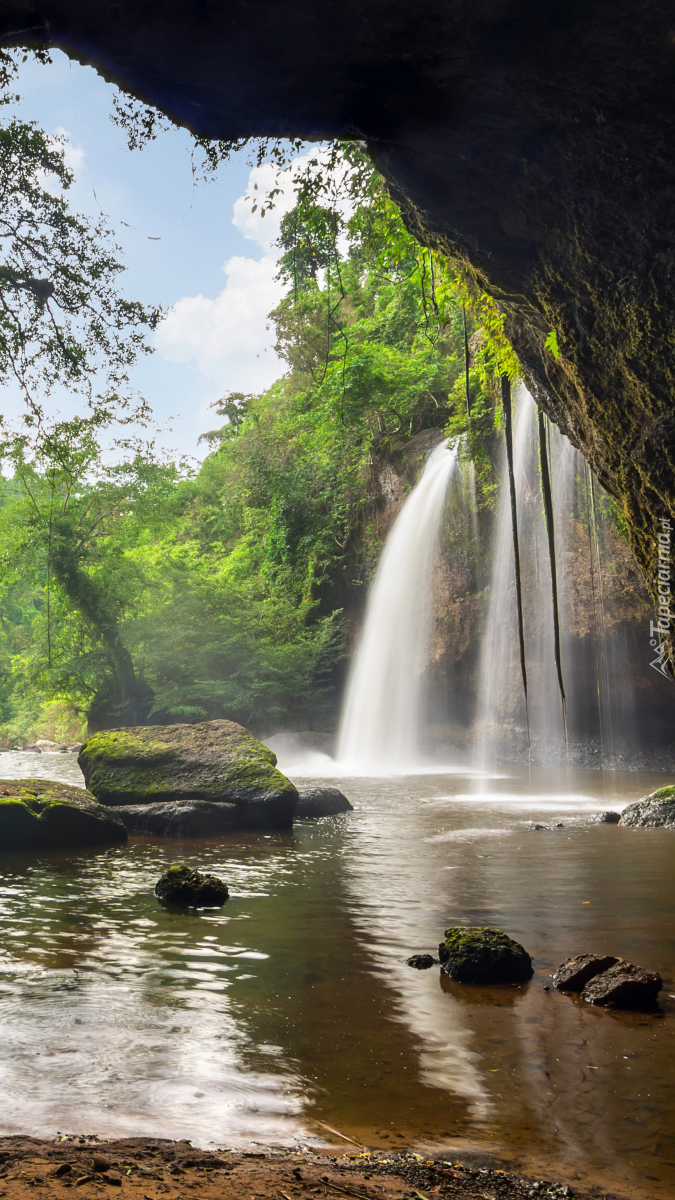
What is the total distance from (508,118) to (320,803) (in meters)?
9.95

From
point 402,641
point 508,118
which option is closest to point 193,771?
point 508,118

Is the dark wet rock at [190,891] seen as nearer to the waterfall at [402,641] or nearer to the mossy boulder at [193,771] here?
the mossy boulder at [193,771]

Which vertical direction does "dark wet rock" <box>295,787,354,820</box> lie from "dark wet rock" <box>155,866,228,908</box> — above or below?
above

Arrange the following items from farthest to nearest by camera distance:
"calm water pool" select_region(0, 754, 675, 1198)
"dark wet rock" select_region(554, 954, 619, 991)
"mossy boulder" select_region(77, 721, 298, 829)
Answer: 1. "mossy boulder" select_region(77, 721, 298, 829)
2. "dark wet rock" select_region(554, 954, 619, 991)
3. "calm water pool" select_region(0, 754, 675, 1198)

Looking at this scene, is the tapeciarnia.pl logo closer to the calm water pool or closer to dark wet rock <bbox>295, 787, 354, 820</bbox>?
the calm water pool

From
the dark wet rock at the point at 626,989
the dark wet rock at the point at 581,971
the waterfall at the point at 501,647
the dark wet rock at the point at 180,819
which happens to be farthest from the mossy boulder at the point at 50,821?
the waterfall at the point at 501,647

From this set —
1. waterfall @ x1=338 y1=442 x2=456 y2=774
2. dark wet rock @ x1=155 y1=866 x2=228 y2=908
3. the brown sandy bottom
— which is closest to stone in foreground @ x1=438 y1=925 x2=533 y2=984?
the brown sandy bottom

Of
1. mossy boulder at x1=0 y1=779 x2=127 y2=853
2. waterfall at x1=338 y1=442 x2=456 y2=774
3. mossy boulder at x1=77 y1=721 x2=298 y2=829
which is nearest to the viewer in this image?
mossy boulder at x1=0 y1=779 x2=127 y2=853

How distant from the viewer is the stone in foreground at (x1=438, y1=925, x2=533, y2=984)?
192 inches

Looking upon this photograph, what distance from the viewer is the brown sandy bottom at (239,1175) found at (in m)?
Answer: 2.44

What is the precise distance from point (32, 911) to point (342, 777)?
1227cm

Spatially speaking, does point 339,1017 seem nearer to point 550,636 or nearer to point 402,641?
point 550,636

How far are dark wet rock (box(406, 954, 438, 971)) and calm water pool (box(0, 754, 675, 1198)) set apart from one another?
102 mm

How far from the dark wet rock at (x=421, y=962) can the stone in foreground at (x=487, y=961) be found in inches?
6.2
